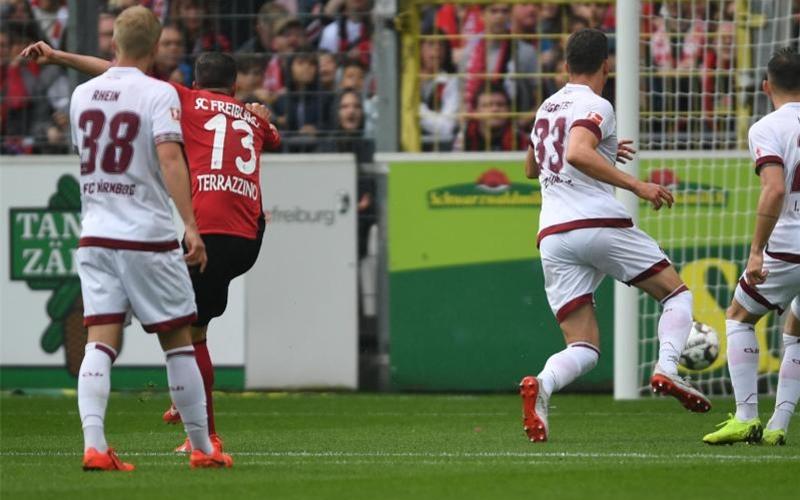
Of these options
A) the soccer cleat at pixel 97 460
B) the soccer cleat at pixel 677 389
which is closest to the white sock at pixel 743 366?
the soccer cleat at pixel 677 389

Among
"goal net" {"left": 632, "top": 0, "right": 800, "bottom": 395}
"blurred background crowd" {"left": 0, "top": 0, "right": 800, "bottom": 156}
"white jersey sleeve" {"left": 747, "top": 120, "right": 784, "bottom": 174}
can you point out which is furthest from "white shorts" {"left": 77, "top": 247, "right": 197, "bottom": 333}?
"blurred background crowd" {"left": 0, "top": 0, "right": 800, "bottom": 156}

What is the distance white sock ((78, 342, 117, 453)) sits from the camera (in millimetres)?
7044

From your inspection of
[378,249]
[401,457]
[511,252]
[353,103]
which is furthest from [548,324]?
[401,457]

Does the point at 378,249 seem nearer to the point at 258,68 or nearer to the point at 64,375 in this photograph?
the point at 258,68

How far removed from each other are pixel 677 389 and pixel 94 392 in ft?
9.14

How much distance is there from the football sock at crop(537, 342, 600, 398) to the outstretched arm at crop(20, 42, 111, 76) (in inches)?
104

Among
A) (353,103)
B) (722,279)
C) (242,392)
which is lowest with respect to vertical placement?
(242,392)

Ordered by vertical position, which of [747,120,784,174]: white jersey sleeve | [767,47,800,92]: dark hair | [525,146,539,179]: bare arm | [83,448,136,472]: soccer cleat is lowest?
[83,448,136,472]: soccer cleat

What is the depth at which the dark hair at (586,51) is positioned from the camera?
28.0 ft

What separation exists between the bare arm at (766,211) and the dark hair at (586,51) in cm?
104

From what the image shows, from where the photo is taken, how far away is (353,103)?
13773mm

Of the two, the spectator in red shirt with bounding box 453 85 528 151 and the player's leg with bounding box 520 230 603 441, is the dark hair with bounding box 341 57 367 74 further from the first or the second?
the player's leg with bounding box 520 230 603 441

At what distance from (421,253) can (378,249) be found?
1.27ft

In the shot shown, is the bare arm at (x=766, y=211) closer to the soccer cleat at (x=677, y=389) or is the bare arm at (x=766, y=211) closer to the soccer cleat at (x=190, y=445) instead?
the soccer cleat at (x=677, y=389)
